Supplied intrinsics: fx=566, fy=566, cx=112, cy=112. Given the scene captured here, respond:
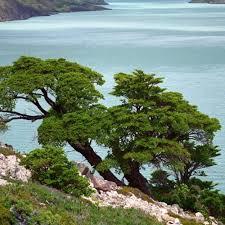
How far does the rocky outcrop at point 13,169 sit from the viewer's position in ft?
83.3

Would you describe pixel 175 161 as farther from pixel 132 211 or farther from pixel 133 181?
pixel 132 211

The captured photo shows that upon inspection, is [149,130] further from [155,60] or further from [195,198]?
[155,60]

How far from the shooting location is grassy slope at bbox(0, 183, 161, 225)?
1703cm

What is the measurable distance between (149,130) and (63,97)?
701 cm

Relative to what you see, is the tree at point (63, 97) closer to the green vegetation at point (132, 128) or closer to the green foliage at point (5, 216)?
the green vegetation at point (132, 128)

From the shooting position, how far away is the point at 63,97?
4003 cm

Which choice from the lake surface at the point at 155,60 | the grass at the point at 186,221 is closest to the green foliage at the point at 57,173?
the grass at the point at 186,221

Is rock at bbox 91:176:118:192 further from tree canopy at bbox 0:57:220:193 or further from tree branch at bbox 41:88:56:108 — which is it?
tree branch at bbox 41:88:56:108

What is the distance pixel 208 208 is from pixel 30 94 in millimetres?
15322

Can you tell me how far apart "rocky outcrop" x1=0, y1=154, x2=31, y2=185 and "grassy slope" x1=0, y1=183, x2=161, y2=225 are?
288 centimetres

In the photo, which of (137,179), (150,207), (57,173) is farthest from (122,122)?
(57,173)

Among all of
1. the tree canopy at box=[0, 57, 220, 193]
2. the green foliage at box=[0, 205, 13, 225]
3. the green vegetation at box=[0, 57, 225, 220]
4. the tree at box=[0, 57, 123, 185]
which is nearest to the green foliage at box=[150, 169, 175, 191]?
the green vegetation at box=[0, 57, 225, 220]

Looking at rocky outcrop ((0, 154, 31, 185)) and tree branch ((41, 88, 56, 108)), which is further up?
tree branch ((41, 88, 56, 108))

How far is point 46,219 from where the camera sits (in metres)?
17.2
